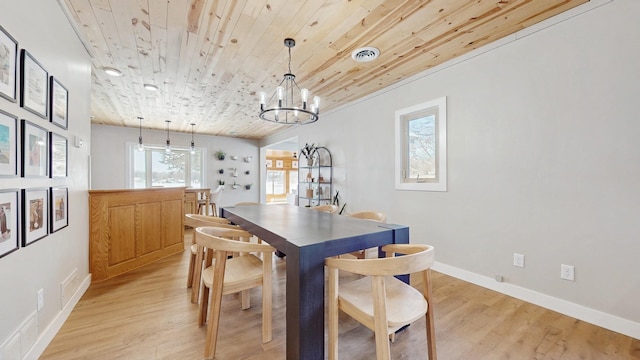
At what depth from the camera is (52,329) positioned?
1710 millimetres

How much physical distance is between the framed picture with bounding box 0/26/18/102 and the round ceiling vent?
95.6 inches

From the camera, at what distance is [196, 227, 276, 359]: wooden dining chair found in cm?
147

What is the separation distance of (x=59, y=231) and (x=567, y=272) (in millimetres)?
3997

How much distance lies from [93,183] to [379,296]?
25.1 ft

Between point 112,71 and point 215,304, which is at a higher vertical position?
point 112,71

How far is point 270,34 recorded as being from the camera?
90.4 inches

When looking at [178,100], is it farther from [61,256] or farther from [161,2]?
[61,256]

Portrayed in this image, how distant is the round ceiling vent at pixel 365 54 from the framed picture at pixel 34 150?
8.43ft

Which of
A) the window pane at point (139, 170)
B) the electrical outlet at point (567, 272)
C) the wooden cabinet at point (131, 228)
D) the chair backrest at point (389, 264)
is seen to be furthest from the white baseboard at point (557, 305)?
the window pane at point (139, 170)

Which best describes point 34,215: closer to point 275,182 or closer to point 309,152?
point 309,152

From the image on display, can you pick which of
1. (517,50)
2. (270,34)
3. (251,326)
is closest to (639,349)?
(517,50)

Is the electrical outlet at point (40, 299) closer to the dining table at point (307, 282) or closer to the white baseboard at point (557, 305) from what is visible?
the dining table at point (307, 282)

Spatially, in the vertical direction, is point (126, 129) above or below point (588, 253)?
above

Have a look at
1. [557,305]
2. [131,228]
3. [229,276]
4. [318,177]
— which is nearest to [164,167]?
[131,228]
